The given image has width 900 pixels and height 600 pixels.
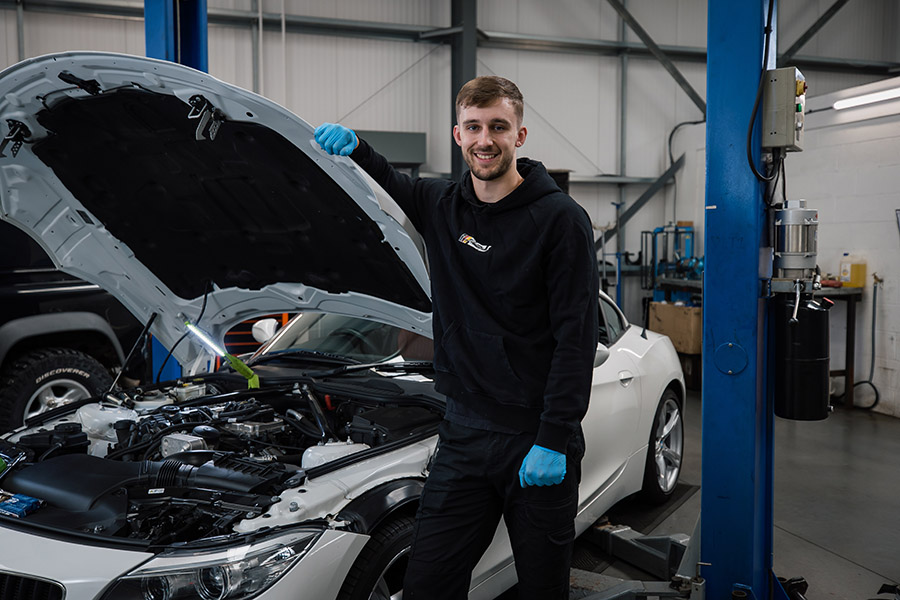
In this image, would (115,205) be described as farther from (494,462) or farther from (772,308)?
(772,308)

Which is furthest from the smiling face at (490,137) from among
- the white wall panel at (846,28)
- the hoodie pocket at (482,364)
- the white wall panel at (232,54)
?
the white wall panel at (846,28)

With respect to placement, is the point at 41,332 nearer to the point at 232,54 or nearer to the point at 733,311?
the point at 733,311

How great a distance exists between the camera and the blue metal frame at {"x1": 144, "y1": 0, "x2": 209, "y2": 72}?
165 inches

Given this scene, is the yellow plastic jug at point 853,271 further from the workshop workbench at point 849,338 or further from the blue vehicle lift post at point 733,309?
the blue vehicle lift post at point 733,309

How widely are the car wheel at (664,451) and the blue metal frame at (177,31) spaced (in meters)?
3.48

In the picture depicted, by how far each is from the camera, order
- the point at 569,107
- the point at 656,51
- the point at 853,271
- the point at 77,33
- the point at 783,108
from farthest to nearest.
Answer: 1. the point at 569,107
2. the point at 656,51
3. the point at 77,33
4. the point at 853,271
5. the point at 783,108

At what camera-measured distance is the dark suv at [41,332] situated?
4.70m

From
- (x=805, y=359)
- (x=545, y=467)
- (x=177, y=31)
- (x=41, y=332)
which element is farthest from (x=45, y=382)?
(x=805, y=359)

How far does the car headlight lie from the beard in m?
1.10

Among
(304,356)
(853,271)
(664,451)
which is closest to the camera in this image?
(304,356)

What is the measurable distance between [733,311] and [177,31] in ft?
12.0

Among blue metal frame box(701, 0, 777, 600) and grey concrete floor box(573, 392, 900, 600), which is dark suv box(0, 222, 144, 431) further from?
blue metal frame box(701, 0, 777, 600)

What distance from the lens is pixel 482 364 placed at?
6.25ft

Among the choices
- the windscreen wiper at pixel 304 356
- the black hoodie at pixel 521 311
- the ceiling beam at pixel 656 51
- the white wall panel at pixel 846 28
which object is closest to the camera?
the black hoodie at pixel 521 311
